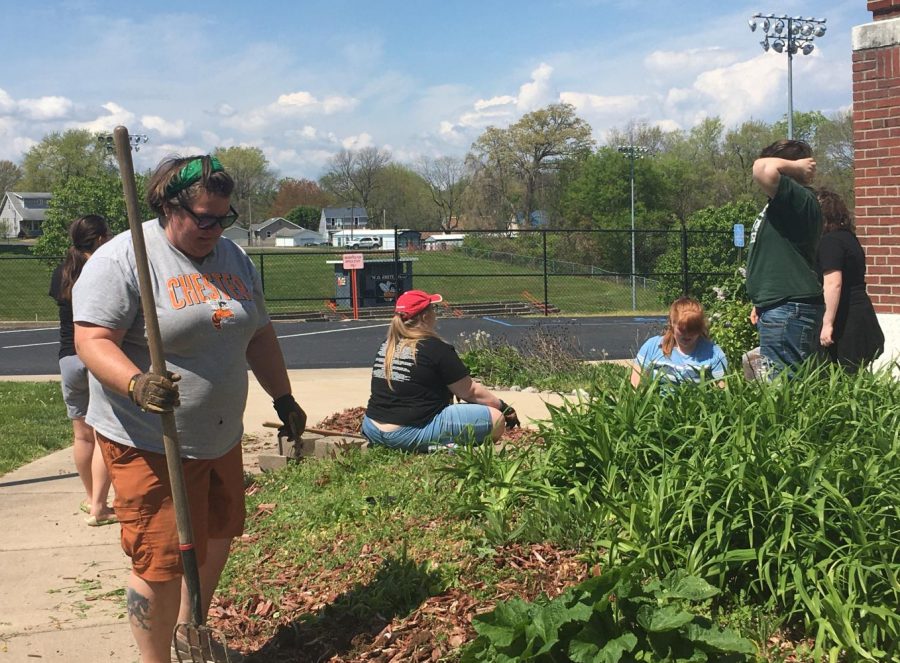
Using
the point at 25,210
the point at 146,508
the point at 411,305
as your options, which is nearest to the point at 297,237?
the point at 25,210

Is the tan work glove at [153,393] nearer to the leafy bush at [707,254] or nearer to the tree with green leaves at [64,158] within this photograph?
the leafy bush at [707,254]

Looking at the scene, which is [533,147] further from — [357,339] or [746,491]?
[746,491]

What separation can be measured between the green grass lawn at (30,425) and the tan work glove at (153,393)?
4801 millimetres

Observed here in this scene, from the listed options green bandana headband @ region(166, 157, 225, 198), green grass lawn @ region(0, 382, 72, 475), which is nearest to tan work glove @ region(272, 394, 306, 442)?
green bandana headband @ region(166, 157, 225, 198)

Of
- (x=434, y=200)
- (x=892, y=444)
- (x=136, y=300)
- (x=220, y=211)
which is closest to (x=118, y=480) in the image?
(x=136, y=300)

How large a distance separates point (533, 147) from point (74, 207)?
37.1 m

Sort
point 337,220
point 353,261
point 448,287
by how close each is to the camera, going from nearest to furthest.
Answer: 1. point 353,261
2. point 448,287
3. point 337,220

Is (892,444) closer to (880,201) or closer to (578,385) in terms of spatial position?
(880,201)

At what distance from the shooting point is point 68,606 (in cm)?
447

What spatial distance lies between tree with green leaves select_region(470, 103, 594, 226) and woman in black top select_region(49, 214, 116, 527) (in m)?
68.8

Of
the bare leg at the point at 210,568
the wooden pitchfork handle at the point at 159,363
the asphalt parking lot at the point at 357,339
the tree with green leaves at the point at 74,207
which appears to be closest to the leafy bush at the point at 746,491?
the bare leg at the point at 210,568

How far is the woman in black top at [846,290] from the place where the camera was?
5746 millimetres

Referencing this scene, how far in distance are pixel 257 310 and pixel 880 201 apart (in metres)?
5.76

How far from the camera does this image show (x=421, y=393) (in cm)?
562
